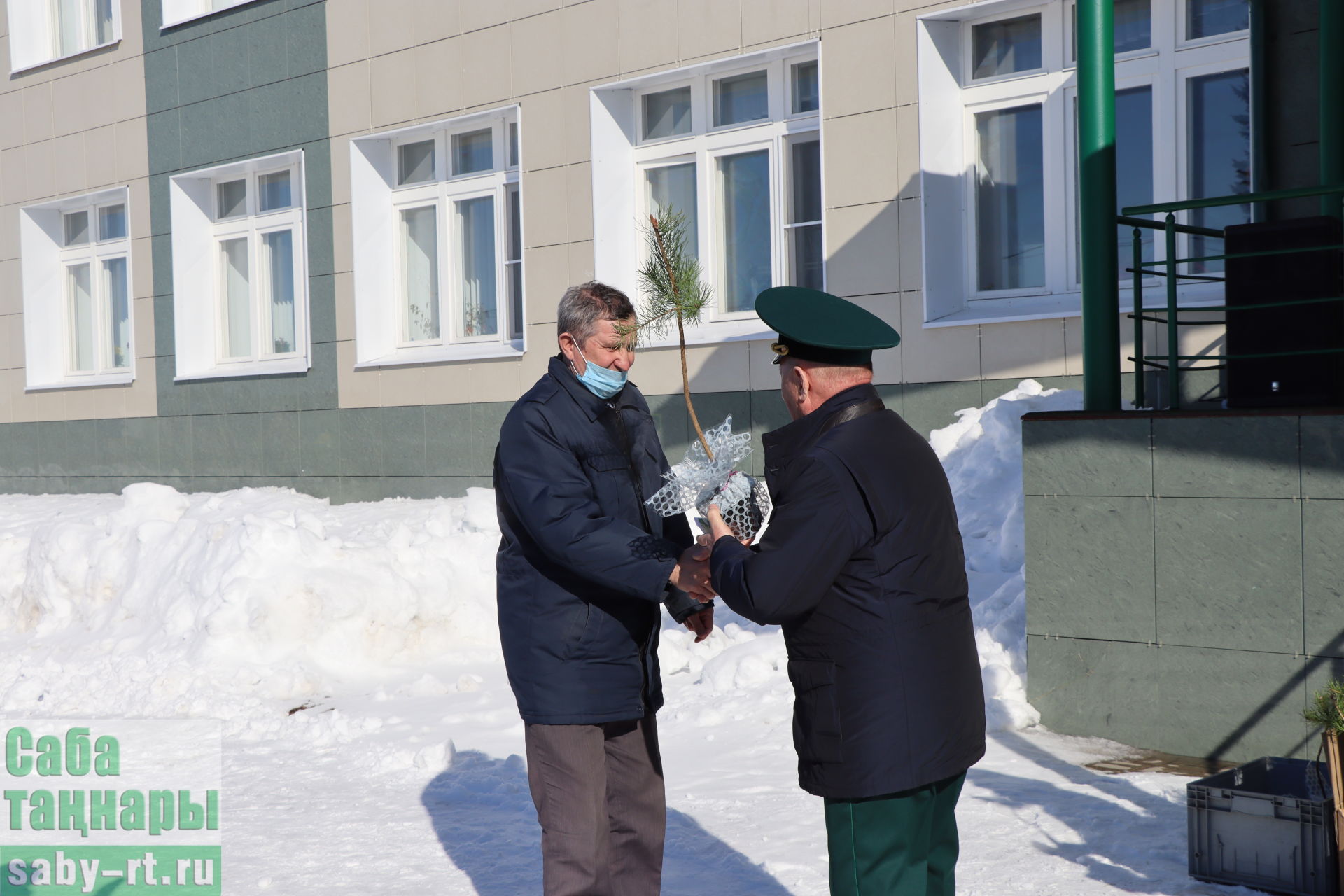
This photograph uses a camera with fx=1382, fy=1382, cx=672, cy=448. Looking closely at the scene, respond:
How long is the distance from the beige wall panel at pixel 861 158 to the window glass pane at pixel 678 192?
1.55 m

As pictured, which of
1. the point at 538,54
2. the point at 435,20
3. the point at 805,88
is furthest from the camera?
the point at 435,20

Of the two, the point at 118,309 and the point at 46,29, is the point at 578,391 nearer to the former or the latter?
the point at 118,309

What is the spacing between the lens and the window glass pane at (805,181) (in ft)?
33.5

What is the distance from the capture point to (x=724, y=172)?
10.9 m

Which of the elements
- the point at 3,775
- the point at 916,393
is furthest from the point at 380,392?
the point at 3,775

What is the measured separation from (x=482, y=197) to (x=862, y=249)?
164 inches

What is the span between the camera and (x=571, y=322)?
4020 mm

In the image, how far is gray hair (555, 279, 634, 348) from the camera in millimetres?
4004

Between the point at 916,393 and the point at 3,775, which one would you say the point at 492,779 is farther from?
the point at 916,393

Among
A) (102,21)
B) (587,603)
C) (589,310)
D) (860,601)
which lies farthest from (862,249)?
(102,21)

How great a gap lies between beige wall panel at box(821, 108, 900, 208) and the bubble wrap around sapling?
6.23m

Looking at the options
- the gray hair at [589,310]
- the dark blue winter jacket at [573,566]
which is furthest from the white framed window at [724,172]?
the dark blue winter jacket at [573,566]

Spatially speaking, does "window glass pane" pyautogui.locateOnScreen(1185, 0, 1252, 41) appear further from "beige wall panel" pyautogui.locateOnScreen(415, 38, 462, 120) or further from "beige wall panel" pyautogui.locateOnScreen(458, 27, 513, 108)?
"beige wall panel" pyautogui.locateOnScreen(415, 38, 462, 120)

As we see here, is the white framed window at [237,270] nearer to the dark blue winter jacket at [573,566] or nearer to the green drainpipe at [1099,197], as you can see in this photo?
the green drainpipe at [1099,197]
